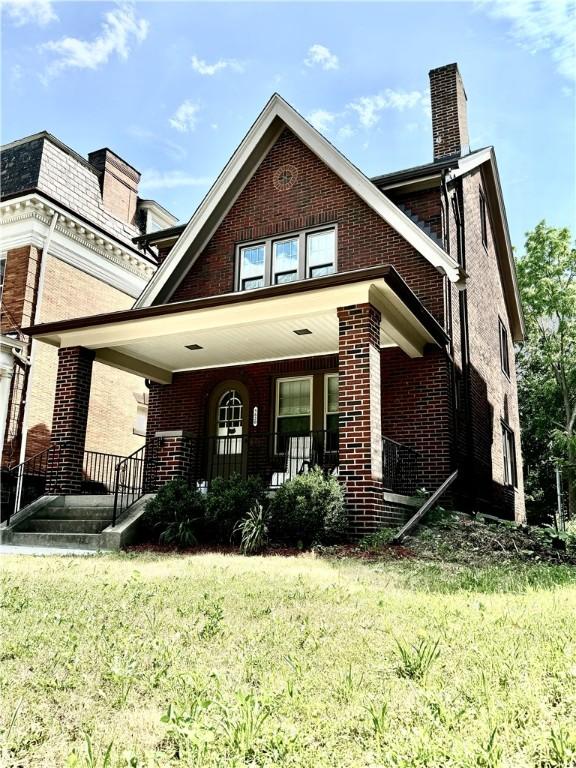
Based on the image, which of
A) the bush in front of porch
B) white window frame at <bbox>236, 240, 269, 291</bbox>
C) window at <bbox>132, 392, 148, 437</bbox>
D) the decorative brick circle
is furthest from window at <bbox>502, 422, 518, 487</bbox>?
window at <bbox>132, 392, 148, 437</bbox>

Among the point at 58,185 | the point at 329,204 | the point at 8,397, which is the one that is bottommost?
the point at 8,397

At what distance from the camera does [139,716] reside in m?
2.91

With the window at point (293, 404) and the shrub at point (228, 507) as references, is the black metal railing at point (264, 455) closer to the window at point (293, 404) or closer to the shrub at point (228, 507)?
the window at point (293, 404)

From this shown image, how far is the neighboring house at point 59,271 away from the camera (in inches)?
635

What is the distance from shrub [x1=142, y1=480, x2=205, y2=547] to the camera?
9.20m

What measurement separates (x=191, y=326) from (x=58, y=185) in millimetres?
9706

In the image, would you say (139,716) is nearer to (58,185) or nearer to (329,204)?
(329,204)

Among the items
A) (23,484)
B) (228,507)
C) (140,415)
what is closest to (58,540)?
(228,507)

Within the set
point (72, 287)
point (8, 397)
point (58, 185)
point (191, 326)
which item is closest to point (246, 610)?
point (191, 326)

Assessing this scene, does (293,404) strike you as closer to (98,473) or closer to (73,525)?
(73,525)

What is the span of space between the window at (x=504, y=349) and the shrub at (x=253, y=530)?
38.1 feet

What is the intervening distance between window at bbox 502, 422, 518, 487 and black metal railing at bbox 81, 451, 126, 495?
33.8 feet

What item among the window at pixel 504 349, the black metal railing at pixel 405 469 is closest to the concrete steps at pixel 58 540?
the black metal railing at pixel 405 469

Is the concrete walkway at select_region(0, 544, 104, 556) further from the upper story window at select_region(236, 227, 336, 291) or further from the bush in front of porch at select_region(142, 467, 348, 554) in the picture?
the upper story window at select_region(236, 227, 336, 291)
